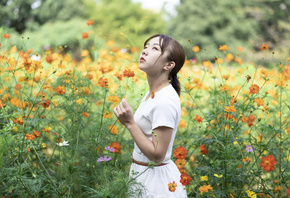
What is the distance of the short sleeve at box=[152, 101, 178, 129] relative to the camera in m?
1.43

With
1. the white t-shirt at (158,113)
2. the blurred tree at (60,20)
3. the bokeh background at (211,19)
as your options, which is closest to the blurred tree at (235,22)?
the bokeh background at (211,19)

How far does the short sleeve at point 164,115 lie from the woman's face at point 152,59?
0.78 feet

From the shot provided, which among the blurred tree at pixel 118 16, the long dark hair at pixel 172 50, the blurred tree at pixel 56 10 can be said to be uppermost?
the blurred tree at pixel 118 16

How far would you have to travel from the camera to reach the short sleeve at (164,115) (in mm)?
1432

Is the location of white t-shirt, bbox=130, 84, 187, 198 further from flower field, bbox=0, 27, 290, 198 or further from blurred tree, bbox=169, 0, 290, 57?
blurred tree, bbox=169, 0, 290, 57

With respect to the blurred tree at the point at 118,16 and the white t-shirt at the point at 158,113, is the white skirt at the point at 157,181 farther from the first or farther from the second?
the blurred tree at the point at 118,16

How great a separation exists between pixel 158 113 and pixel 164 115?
0.03 m

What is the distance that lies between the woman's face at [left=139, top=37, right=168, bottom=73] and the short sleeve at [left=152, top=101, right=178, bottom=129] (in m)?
0.24

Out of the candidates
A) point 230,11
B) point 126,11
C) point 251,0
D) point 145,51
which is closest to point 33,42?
point 230,11

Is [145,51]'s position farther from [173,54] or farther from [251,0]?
[251,0]

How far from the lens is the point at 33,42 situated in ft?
43.9

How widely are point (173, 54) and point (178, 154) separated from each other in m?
0.55

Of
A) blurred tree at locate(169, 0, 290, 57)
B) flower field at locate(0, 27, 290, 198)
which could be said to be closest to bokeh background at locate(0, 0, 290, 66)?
blurred tree at locate(169, 0, 290, 57)

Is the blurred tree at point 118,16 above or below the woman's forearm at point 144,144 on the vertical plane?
above
